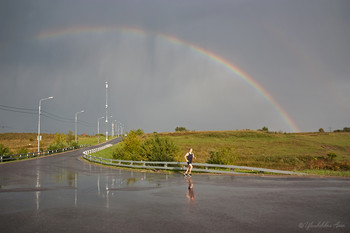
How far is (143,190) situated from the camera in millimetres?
14945

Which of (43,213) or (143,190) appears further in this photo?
(143,190)

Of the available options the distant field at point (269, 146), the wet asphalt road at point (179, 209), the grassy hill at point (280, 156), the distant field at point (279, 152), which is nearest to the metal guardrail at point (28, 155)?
the distant field at point (279, 152)

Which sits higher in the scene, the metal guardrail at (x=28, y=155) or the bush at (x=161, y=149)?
the bush at (x=161, y=149)

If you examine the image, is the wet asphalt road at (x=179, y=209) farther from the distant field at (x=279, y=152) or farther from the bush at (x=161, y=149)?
the bush at (x=161, y=149)

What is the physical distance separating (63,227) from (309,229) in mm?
6637

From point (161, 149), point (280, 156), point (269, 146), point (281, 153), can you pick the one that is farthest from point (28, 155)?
point (269, 146)

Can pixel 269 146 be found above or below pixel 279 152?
above

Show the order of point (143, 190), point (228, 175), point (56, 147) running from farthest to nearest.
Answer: point (56, 147) → point (228, 175) → point (143, 190)

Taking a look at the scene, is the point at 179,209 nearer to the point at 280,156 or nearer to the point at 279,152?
the point at 280,156

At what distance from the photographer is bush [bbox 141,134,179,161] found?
1231 inches

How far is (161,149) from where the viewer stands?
3195 centimetres

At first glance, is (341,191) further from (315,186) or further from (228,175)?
(228,175)

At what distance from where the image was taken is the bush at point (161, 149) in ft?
103

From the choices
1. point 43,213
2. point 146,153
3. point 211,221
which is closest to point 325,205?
point 211,221
